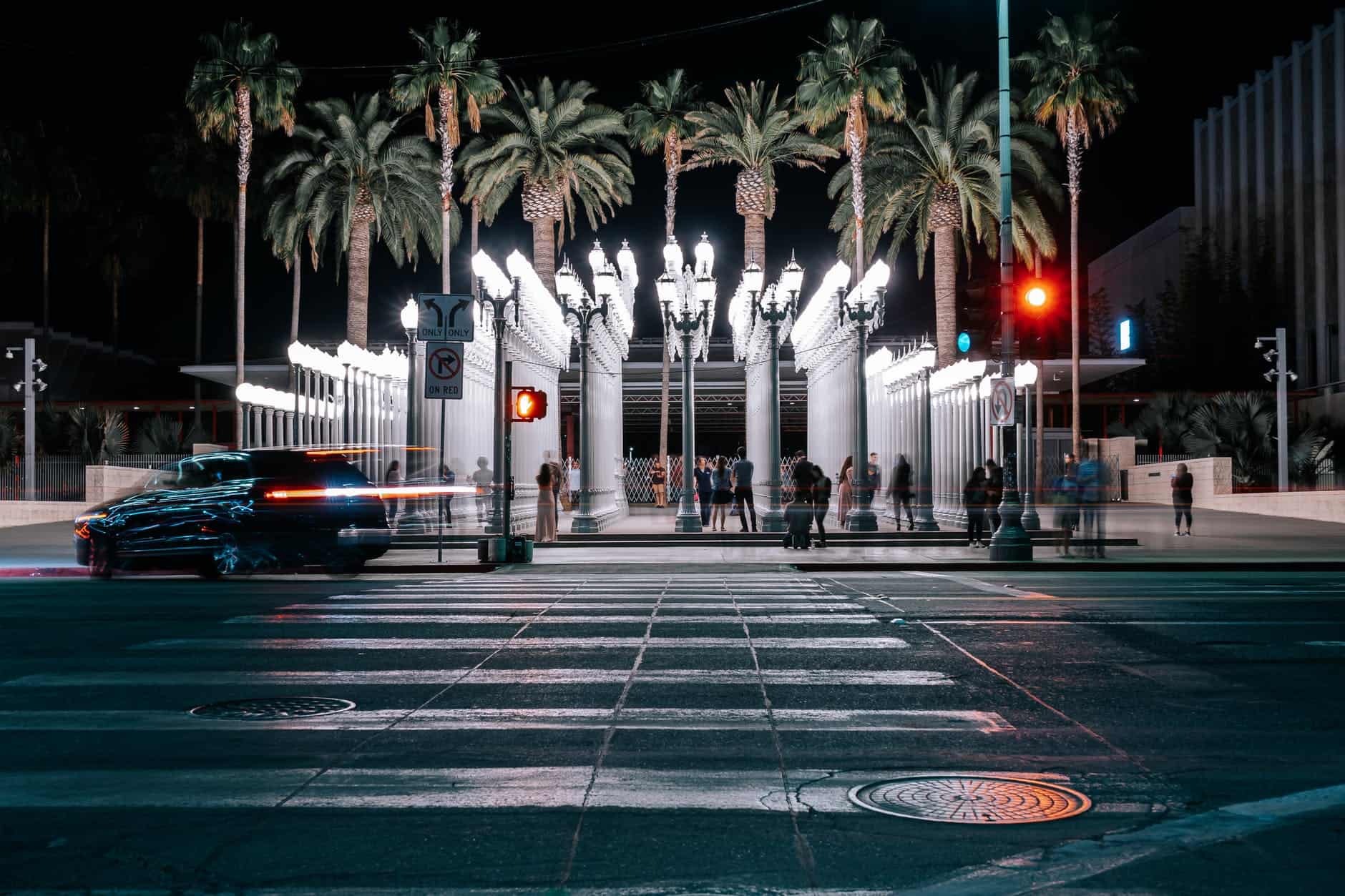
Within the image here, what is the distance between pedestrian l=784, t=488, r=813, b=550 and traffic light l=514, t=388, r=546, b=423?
5.50 meters

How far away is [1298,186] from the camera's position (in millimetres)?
65500

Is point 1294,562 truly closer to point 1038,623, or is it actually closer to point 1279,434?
point 1038,623

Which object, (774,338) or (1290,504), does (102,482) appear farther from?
(1290,504)

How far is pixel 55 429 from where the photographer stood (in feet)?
145

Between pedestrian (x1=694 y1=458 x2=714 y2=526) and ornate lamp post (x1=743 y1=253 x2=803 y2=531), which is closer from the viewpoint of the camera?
ornate lamp post (x1=743 y1=253 x2=803 y2=531)

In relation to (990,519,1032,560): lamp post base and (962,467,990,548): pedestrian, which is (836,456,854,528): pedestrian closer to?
(962,467,990,548): pedestrian

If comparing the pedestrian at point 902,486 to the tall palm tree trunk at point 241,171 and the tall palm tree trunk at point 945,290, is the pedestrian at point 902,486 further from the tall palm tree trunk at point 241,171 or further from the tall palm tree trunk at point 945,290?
the tall palm tree trunk at point 241,171

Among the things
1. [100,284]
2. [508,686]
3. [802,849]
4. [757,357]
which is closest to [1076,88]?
[757,357]

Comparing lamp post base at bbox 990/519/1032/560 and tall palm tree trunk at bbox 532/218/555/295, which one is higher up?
tall palm tree trunk at bbox 532/218/555/295

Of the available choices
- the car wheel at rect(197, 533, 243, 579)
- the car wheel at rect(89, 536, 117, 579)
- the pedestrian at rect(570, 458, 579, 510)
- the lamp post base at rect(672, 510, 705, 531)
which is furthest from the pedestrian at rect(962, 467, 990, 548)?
the car wheel at rect(89, 536, 117, 579)

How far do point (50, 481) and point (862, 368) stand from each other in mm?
25554

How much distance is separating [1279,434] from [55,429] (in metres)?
38.1

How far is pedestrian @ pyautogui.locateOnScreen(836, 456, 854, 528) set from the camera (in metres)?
→ 29.7

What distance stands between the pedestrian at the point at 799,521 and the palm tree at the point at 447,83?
2087 cm
